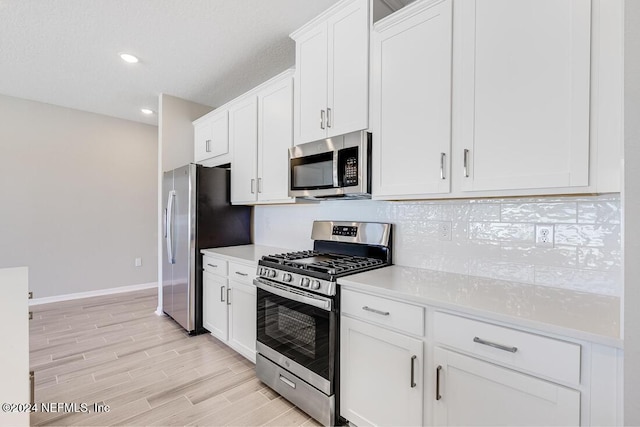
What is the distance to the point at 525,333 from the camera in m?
1.11

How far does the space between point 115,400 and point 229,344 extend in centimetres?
88

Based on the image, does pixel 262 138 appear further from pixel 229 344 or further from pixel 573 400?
pixel 573 400

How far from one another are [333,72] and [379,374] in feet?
6.16

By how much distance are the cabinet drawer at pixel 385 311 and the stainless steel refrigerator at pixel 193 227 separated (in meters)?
1.93

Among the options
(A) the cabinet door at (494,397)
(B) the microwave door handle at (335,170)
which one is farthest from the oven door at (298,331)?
(B) the microwave door handle at (335,170)

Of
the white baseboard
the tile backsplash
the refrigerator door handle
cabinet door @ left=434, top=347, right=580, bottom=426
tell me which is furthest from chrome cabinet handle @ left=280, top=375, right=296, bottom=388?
the white baseboard

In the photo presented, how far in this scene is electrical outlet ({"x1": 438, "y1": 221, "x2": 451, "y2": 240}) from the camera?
187 cm

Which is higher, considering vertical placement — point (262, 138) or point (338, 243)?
point (262, 138)

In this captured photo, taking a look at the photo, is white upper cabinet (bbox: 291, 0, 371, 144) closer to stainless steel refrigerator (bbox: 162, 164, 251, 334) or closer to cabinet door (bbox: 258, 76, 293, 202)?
cabinet door (bbox: 258, 76, 293, 202)

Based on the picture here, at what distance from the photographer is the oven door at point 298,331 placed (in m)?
1.75

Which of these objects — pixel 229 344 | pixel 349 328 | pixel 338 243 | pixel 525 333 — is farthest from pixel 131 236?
pixel 525 333

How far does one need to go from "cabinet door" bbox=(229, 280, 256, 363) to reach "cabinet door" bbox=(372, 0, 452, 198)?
53.4 inches

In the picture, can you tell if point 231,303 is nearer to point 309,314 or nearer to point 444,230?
point 309,314

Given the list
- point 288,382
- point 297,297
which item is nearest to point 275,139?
point 297,297
